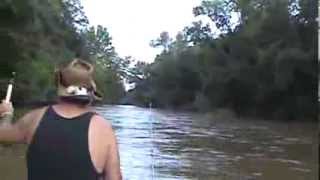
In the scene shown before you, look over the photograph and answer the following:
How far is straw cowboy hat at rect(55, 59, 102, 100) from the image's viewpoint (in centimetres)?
283

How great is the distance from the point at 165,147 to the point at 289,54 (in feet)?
101

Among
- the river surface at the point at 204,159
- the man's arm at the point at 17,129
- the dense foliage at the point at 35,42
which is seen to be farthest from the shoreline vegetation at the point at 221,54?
the man's arm at the point at 17,129

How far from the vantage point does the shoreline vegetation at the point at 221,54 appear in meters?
43.2

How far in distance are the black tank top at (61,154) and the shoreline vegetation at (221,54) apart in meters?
35.3

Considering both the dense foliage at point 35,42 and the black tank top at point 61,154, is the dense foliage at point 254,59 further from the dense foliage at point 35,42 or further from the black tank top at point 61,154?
the black tank top at point 61,154

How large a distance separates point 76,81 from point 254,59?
52245 millimetres

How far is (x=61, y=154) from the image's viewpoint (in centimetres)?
280

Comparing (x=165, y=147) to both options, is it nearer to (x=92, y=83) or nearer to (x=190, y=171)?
(x=190, y=171)

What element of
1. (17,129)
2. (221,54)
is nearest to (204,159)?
(17,129)

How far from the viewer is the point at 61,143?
2805 millimetres

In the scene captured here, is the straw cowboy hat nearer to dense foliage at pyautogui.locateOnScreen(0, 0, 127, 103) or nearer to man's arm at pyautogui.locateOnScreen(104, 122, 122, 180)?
man's arm at pyautogui.locateOnScreen(104, 122, 122, 180)

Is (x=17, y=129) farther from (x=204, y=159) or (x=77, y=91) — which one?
(x=204, y=159)

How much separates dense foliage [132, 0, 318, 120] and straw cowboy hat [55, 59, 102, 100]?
46055 mm

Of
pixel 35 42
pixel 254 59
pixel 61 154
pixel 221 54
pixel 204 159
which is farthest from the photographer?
pixel 221 54
